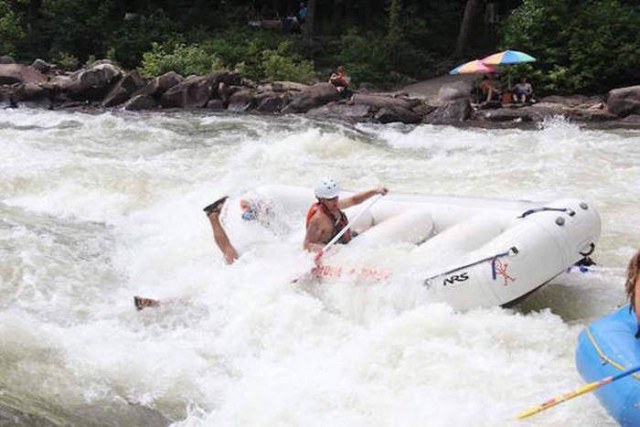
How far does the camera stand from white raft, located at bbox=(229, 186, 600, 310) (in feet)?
16.0

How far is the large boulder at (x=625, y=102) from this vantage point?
1303 centimetres

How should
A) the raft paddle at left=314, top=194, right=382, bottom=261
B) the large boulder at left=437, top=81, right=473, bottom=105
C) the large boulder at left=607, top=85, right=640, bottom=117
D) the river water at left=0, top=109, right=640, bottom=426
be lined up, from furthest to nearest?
the large boulder at left=437, top=81, right=473, bottom=105, the large boulder at left=607, top=85, right=640, bottom=117, the raft paddle at left=314, top=194, right=382, bottom=261, the river water at left=0, top=109, right=640, bottom=426

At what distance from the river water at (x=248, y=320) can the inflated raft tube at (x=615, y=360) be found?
0.25 m

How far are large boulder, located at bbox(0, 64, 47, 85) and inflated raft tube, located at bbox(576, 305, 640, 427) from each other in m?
16.1

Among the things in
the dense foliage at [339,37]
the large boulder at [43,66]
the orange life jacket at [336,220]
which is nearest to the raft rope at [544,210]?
the orange life jacket at [336,220]

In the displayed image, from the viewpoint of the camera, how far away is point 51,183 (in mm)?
9000

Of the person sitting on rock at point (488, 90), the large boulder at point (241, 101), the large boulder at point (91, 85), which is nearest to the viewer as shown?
the person sitting on rock at point (488, 90)

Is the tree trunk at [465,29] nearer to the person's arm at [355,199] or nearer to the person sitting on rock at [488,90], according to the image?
the person sitting on rock at [488,90]

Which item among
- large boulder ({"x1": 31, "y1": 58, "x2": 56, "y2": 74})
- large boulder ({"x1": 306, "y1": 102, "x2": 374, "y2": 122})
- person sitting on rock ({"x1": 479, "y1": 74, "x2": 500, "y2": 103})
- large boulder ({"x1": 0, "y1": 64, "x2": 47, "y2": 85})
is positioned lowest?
large boulder ({"x1": 31, "y1": 58, "x2": 56, "y2": 74})

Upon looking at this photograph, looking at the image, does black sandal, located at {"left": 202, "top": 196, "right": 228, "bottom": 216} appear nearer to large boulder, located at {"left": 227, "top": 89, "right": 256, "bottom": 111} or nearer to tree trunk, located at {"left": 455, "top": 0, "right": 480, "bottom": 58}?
large boulder, located at {"left": 227, "top": 89, "right": 256, "bottom": 111}

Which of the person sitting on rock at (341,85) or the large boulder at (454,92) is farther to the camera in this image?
the person sitting on rock at (341,85)

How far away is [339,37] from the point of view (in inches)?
844

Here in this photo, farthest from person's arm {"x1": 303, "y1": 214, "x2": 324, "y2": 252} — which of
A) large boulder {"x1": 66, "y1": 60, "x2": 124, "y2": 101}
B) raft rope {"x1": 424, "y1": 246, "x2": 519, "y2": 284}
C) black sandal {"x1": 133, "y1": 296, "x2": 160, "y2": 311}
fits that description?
large boulder {"x1": 66, "y1": 60, "x2": 124, "y2": 101}

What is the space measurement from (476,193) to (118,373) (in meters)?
5.03
